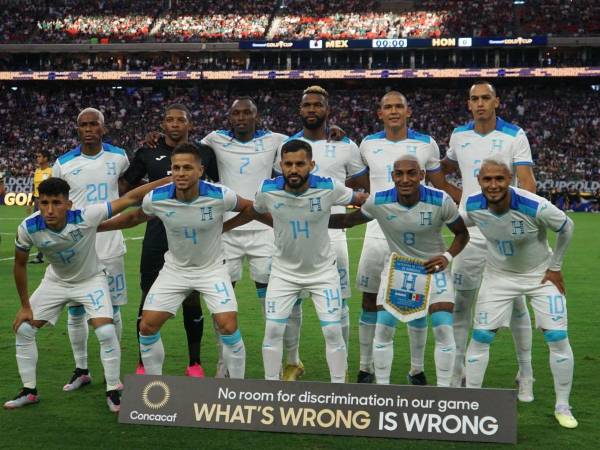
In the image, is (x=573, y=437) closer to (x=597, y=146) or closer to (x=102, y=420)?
(x=102, y=420)

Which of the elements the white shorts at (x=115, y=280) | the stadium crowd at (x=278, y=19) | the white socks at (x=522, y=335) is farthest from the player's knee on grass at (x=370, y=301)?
the stadium crowd at (x=278, y=19)

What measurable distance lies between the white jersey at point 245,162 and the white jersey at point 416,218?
1198 millimetres

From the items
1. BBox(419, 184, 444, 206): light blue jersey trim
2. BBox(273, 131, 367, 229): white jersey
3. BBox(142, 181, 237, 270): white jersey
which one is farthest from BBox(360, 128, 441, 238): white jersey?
BBox(142, 181, 237, 270): white jersey

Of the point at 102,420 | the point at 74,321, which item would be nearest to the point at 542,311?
the point at 102,420

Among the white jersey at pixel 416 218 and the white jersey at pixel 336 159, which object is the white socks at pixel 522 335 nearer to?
the white jersey at pixel 416 218

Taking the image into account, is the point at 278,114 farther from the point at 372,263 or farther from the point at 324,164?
the point at 372,263

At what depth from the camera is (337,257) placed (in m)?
6.90

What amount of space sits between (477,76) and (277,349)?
138 ft

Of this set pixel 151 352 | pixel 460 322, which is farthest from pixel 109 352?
pixel 460 322

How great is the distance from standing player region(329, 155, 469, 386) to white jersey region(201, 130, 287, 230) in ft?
3.93

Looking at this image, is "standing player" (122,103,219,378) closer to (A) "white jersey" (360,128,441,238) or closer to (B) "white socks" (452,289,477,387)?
(A) "white jersey" (360,128,441,238)

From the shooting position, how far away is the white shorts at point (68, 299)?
629 centimetres

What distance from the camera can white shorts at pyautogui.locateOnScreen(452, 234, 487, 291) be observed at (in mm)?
6730

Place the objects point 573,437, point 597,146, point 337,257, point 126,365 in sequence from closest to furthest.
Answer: point 573,437 < point 337,257 < point 126,365 < point 597,146
